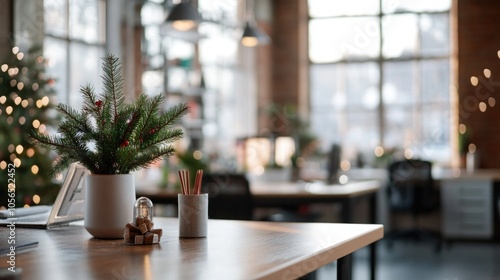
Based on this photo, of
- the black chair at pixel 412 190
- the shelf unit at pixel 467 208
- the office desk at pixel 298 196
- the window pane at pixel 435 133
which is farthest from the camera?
the window pane at pixel 435 133

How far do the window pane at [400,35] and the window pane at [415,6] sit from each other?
0.08 meters

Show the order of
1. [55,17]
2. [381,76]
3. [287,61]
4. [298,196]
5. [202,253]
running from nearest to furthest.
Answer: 1. [202,253]
2. [298,196]
3. [55,17]
4. [381,76]
5. [287,61]

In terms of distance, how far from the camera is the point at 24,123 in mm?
5461

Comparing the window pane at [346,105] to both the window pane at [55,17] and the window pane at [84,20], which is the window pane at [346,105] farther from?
the window pane at [55,17]

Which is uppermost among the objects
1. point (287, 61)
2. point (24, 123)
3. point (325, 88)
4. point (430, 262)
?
point (287, 61)

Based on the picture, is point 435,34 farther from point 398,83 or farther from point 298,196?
point 298,196

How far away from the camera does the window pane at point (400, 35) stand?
9.34 metres

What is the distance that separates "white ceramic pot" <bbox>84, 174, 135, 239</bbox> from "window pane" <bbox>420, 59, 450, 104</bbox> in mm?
7557

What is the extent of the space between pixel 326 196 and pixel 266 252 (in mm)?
3459

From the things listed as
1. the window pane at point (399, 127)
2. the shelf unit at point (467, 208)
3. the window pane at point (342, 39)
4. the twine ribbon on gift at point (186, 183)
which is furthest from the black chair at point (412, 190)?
the twine ribbon on gift at point (186, 183)

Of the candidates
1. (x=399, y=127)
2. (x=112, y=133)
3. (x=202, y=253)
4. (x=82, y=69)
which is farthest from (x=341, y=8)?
(x=202, y=253)

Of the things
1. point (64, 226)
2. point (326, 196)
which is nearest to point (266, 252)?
point (64, 226)

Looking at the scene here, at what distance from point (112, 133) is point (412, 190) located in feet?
20.8

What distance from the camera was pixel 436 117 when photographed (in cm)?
923
